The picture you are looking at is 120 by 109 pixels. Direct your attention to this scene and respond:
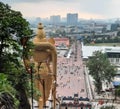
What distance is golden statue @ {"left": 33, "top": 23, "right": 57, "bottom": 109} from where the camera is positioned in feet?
25.0

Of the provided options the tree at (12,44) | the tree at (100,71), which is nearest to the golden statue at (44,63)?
the tree at (12,44)

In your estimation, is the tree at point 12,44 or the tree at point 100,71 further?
the tree at point 100,71

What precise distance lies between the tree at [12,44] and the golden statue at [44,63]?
1.66m

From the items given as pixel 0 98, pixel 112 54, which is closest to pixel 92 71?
pixel 112 54

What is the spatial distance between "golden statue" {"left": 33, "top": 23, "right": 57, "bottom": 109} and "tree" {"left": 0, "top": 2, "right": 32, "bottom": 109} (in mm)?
1661

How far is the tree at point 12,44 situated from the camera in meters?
5.51

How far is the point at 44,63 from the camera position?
26.2 feet

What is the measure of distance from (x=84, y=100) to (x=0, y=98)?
23.4 meters

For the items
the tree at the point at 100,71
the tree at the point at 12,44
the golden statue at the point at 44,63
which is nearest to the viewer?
the tree at the point at 12,44

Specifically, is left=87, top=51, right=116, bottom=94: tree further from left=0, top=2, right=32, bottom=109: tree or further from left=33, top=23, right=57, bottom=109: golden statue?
left=0, top=2, right=32, bottom=109: tree

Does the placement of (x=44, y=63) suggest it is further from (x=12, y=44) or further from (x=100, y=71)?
(x=100, y=71)

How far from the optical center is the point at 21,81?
5.53 metres

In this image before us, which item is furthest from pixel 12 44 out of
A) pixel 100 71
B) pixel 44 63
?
pixel 100 71

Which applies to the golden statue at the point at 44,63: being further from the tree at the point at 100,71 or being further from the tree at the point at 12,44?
the tree at the point at 100,71
